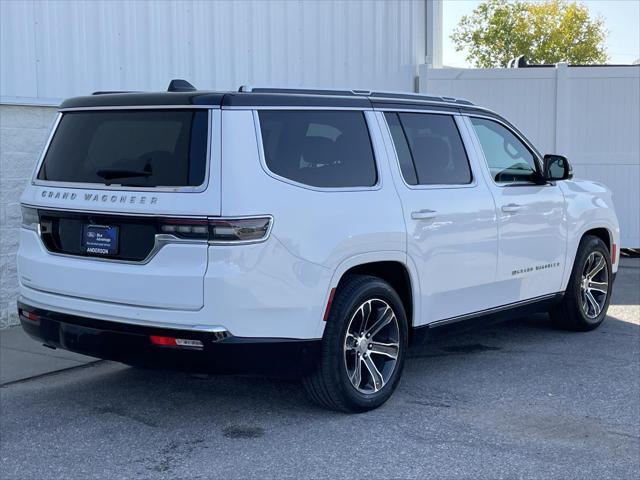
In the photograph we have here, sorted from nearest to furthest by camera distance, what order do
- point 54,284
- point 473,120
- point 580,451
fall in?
1. point 580,451
2. point 54,284
3. point 473,120

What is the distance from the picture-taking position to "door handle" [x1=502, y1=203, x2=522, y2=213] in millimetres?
6285

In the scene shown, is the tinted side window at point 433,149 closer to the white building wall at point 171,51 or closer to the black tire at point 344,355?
the black tire at point 344,355

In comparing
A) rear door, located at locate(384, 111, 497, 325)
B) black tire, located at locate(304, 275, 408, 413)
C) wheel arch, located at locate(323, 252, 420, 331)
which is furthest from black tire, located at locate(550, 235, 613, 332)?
black tire, located at locate(304, 275, 408, 413)

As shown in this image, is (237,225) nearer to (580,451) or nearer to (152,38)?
(580,451)

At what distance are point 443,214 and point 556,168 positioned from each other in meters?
1.72

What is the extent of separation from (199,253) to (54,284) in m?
1.07

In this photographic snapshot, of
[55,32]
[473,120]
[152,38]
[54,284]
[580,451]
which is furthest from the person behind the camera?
[152,38]

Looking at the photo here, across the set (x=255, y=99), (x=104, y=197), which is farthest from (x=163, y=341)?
(x=255, y=99)

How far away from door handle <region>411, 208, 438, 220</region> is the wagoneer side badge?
1739 mm

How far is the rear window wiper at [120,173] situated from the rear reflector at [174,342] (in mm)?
893

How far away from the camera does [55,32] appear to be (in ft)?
26.1

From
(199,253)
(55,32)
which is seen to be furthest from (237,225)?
(55,32)

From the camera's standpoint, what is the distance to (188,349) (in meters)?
4.57

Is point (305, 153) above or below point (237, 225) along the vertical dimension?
above
